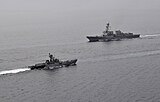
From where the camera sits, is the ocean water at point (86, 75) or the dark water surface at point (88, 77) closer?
the dark water surface at point (88, 77)

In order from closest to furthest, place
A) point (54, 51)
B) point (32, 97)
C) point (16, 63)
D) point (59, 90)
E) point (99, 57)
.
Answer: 1. point (32, 97)
2. point (59, 90)
3. point (16, 63)
4. point (99, 57)
5. point (54, 51)

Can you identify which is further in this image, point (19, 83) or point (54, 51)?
point (54, 51)

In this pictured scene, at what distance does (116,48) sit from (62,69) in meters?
44.2

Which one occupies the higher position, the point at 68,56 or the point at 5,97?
the point at 68,56

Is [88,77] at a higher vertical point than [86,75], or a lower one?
lower

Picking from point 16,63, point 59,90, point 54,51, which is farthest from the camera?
point 54,51

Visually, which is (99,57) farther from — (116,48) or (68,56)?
(116,48)

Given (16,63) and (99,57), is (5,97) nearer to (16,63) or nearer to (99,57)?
(16,63)

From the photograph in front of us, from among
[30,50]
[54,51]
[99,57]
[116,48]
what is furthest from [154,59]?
[30,50]

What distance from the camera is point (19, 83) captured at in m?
92.9

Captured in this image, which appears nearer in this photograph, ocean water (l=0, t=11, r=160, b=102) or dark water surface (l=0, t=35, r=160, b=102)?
dark water surface (l=0, t=35, r=160, b=102)

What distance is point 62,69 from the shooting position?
4328 inches

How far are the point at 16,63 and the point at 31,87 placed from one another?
3001cm

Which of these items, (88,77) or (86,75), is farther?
(86,75)
